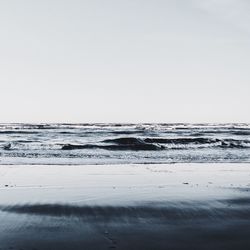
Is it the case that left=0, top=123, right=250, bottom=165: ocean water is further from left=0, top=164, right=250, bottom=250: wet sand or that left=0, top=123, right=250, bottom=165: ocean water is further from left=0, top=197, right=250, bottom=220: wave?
left=0, top=197, right=250, bottom=220: wave

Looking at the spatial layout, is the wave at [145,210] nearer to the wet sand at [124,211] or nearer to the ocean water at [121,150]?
the wet sand at [124,211]

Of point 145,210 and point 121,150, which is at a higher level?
point 145,210

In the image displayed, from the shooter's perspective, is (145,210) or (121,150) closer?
(145,210)

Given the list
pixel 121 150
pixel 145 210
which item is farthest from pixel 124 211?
pixel 121 150

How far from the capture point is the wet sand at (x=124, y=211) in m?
4.80

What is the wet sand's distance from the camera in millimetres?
4797

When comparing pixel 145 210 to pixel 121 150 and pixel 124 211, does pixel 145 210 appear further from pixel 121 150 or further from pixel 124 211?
pixel 121 150

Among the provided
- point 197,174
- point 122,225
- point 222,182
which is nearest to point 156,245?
point 122,225

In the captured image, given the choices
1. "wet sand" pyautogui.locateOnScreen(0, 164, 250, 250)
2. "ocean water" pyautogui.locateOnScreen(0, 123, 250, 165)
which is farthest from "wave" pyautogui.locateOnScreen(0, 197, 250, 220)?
"ocean water" pyautogui.locateOnScreen(0, 123, 250, 165)

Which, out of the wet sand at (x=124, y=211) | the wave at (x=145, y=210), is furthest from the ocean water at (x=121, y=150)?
the wave at (x=145, y=210)

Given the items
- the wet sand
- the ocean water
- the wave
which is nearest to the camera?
the wet sand

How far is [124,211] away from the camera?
6.49 meters

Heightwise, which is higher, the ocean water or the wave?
the wave

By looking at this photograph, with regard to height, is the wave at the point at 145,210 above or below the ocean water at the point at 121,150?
above
